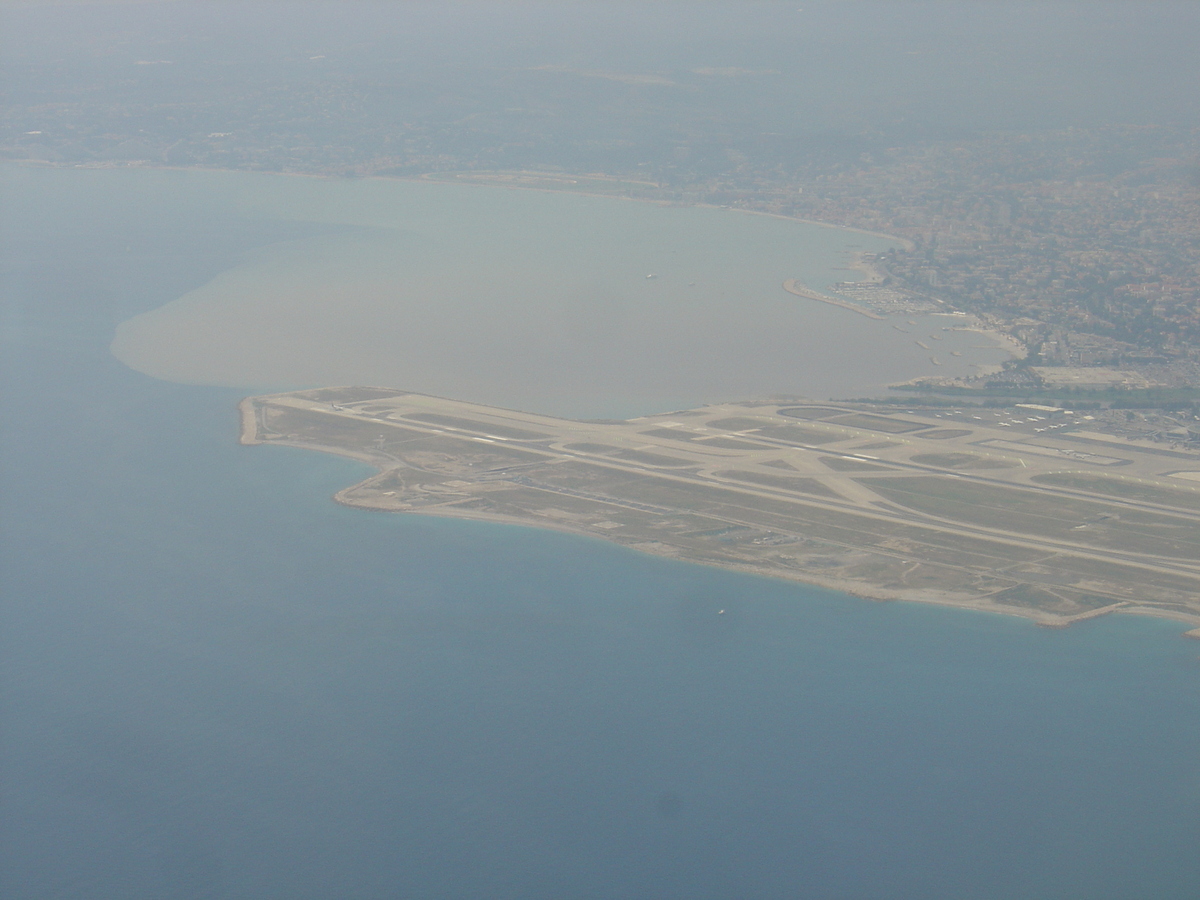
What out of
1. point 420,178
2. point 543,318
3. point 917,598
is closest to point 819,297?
point 543,318

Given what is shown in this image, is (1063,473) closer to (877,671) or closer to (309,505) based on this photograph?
(877,671)

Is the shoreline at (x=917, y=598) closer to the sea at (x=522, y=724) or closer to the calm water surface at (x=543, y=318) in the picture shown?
the sea at (x=522, y=724)

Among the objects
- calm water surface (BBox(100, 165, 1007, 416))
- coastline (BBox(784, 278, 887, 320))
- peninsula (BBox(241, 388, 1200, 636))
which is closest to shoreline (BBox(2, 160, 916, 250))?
calm water surface (BBox(100, 165, 1007, 416))

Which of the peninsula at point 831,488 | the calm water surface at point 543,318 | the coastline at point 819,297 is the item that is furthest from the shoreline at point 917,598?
the coastline at point 819,297

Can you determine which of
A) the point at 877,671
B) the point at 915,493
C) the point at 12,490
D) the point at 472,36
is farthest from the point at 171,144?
the point at 877,671

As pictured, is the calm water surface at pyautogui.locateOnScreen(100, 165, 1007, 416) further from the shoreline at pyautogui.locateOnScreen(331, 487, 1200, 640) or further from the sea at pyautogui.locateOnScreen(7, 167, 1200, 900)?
the sea at pyautogui.locateOnScreen(7, 167, 1200, 900)

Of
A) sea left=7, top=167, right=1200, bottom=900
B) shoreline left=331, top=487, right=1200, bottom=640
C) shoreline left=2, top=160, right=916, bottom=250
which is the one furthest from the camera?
shoreline left=2, top=160, right=916, bottom=250
